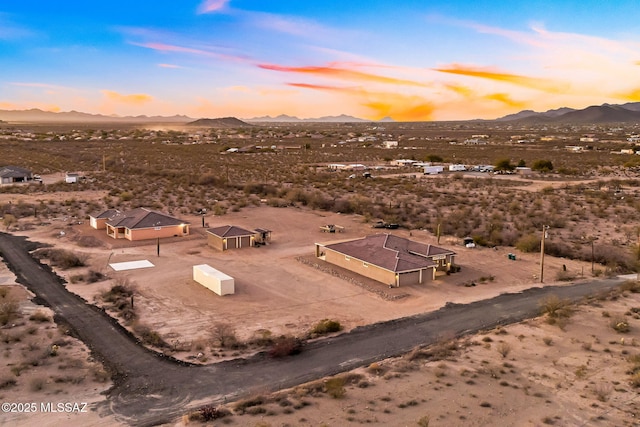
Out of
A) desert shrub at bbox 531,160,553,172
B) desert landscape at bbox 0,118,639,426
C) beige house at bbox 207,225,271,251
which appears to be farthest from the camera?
desert shrub at bbox 531,160,553,172

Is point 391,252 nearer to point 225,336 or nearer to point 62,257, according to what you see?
point 225,336

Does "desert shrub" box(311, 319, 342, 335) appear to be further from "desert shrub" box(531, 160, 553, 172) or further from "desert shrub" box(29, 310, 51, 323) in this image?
"desert shrub" box(531, 160, 553, 172)

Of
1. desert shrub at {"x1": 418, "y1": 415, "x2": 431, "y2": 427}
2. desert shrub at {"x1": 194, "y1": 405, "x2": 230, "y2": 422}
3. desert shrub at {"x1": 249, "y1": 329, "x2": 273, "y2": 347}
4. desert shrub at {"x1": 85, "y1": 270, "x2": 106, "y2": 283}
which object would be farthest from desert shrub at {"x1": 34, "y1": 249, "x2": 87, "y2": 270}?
desert shrub at {"x1": 418, "y1": 415, "x2": 431, "y2": 427}

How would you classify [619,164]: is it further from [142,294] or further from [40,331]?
[40,331]

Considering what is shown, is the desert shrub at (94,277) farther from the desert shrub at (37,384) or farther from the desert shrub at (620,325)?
the desert shrub at (620,325)

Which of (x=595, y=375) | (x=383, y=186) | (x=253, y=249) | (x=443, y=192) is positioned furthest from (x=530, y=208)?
(x=595, y=375)

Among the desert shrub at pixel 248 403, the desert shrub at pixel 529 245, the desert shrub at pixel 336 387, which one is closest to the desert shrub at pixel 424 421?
the desert shrub at pixel 336 387
